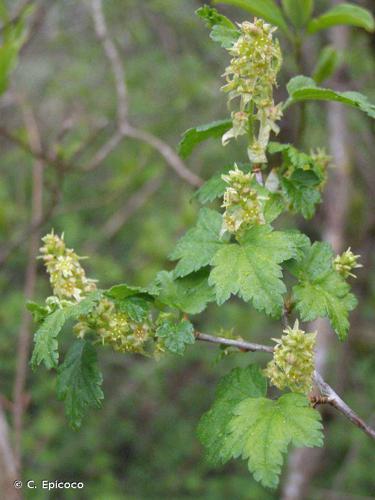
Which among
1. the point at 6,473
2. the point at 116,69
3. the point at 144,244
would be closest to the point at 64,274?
the point at 6,473

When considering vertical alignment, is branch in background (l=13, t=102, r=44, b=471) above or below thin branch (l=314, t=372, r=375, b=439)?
above

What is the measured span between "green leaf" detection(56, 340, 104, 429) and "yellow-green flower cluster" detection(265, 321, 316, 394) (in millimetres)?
370

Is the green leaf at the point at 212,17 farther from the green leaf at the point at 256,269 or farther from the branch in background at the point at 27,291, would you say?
the branch in background at the point at 27,291

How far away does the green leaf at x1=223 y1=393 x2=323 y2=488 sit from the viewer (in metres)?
1.10

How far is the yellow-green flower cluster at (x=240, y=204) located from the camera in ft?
3.93

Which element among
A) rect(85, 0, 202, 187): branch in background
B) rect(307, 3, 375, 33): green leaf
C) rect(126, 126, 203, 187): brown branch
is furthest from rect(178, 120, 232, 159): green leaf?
rect(85, 0, 202, 187): branch in background

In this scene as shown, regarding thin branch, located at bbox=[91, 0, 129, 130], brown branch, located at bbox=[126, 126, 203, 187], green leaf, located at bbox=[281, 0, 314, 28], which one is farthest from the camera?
thin branch, located at bbox=[91, 0, 129, 130]

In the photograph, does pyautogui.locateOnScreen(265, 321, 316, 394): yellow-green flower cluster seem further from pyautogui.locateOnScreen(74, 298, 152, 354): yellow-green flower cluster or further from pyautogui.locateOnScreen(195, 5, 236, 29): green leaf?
pyautogui.locateOnScreen(195, 5, 236, 29): green leaf

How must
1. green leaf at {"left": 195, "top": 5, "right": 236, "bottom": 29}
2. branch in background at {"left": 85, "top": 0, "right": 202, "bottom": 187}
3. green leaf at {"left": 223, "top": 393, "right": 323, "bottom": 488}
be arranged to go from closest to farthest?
green leaf at {"left": 223, "top": 393, "right": 323, "bottom": 488}
green leaf at {"left": 195, "top": 5, "right": 236, "bottom": 29}
branch in background at {"left": 85, "top": 0, "right": 202, "bottom": 187}

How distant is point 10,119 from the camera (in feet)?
18.2

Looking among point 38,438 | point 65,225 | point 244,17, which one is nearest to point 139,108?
point 65,225

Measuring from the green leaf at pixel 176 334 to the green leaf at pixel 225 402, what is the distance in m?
0.15

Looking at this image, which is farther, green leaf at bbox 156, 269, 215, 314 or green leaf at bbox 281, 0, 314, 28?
green leaf at bbox 281, 0, 314, 28

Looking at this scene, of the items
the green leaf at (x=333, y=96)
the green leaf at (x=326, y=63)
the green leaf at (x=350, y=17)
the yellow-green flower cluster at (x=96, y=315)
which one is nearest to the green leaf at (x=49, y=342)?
the yellow-green flower cluster at (x=96, y=315)
